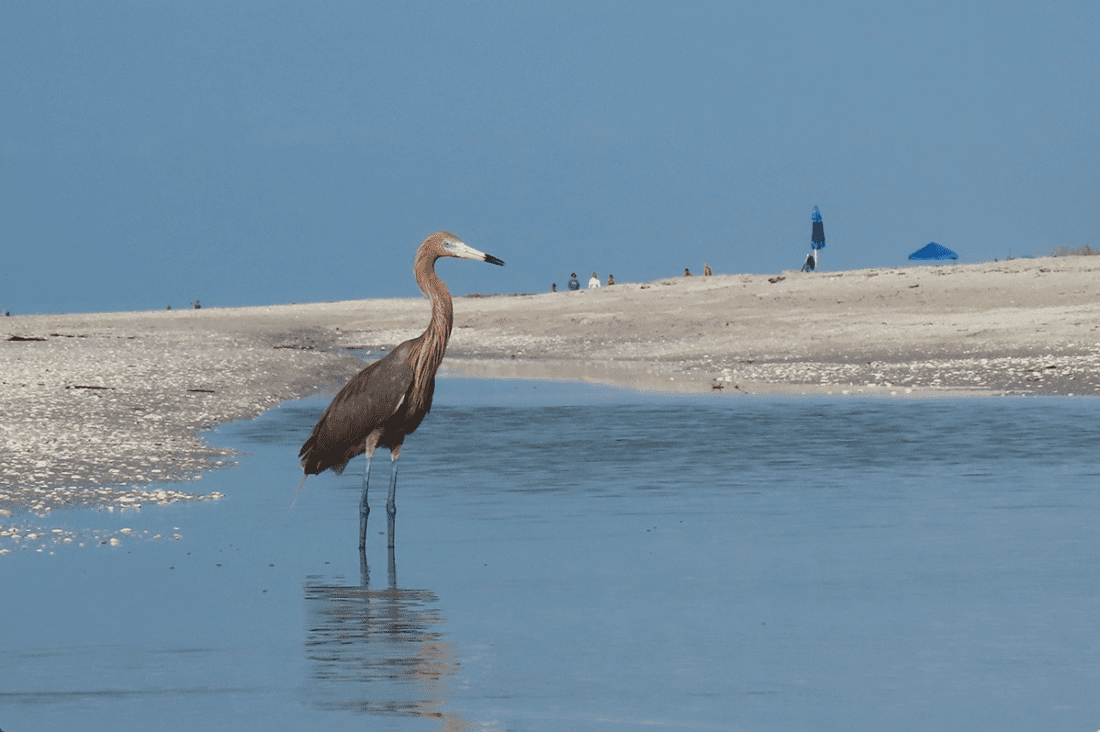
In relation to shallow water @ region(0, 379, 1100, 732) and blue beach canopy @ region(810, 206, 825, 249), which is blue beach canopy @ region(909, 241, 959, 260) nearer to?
blue beach canopy @ region(810, 206, 825, 249)

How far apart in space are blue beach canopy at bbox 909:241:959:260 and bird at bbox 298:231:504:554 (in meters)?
61.4

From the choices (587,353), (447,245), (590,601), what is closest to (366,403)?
(447,245)

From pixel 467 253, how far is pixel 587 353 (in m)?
31.2

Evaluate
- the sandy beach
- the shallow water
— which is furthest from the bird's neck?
the sandy beach

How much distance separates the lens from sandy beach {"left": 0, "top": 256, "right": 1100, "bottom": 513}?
54.4 ft

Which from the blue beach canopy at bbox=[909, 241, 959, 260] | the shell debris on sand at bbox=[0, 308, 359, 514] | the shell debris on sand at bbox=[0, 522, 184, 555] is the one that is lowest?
the shell debris on sand at bbox=[0, 522, 184, 555]

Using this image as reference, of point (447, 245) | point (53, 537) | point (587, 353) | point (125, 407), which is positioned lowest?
point (53, 537)

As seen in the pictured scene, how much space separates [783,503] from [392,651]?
5.93 m

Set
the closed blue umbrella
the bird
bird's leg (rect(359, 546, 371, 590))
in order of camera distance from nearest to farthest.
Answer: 1. bird's leg (rect(359, 546, 371, 590))
2. the bird
3. the closed blue umbrella

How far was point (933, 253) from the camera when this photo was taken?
230ft

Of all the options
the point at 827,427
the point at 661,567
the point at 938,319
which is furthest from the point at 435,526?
the point at 938,319

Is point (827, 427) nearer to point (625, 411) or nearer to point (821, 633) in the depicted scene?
point (625, 411)

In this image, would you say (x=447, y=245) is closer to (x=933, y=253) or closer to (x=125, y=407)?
(x=125, y=407)

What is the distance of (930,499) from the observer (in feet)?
41.8
